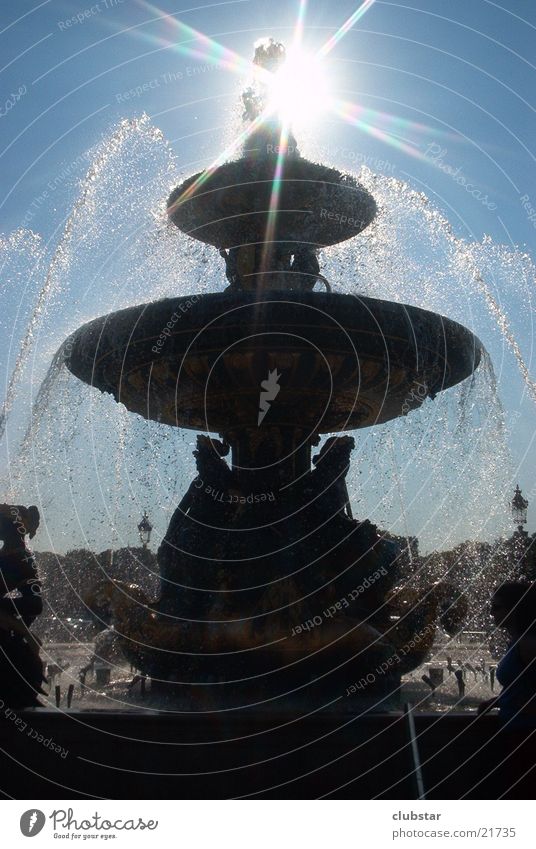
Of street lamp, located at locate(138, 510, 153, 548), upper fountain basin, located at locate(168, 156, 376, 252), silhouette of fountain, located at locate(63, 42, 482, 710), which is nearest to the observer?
silhouette of fountain, located at locate(63, 42, 482, 710)

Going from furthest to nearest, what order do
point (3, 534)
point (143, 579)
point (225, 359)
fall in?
point (143, 579) → point (225, 359) → point (3, 534)

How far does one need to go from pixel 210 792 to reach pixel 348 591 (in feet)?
10.1

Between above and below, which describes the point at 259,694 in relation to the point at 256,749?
above

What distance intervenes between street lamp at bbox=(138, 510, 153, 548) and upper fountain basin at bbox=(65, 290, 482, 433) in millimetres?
2823

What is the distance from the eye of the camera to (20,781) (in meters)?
4.96

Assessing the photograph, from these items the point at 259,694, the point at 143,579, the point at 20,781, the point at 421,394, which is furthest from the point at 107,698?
the point at 143,579

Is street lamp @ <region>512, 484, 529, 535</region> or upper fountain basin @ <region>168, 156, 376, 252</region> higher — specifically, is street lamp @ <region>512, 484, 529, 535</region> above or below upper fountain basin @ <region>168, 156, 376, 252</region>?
below

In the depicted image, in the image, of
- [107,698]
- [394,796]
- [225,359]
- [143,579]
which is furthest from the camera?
[143,579]

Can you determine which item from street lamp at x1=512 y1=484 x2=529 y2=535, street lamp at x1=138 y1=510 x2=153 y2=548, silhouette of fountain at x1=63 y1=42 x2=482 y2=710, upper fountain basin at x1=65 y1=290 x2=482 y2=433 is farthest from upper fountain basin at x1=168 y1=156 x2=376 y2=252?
street lamp at x1=512 y1=484 x2=529 y2=535

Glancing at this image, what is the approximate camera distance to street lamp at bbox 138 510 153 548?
11.2 meters

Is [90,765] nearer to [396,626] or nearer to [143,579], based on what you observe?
[396,626]

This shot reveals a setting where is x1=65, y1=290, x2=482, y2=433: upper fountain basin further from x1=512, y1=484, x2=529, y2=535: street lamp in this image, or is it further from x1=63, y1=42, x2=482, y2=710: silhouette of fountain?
Result: x1=512, y1=484, x2=529, y2=535: street lamp

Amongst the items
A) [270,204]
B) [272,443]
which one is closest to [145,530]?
[272,443]

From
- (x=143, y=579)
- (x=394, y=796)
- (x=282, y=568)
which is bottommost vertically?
(x=394, y=796)
